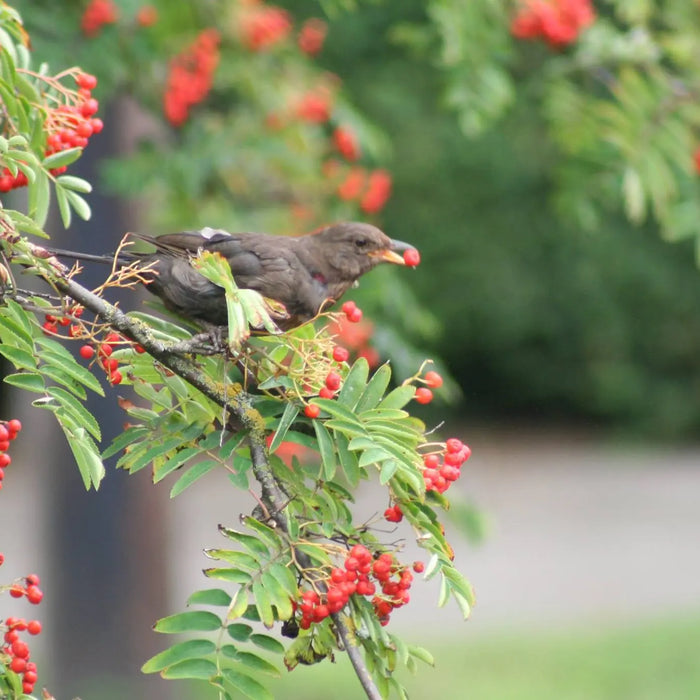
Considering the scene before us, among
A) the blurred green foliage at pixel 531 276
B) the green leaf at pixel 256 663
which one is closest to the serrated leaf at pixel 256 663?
the green leaf at pixel 256 663

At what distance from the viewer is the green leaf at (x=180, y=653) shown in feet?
5.77

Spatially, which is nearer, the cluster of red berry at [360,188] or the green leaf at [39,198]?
the green leaf at [39,198]

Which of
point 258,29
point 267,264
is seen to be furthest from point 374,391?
point 258,29

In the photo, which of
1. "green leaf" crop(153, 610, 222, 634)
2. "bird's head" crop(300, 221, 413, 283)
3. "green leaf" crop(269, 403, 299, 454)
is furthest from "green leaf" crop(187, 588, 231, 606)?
"bird's head" crop(300, 221, 413, 283)

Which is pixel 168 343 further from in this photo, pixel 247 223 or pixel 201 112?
pixel 201 112

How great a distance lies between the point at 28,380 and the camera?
184cm

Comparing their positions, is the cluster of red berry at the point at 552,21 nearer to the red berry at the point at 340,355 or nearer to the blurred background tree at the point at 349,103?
the blurred background tree at the point at 349,103

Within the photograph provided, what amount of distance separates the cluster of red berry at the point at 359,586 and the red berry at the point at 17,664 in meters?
0.42

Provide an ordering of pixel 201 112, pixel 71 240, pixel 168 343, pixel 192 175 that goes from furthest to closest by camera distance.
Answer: pixel 71 240
pixel 201 112
pixel 192 175
pixel 168 343

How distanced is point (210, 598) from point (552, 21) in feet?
11.4

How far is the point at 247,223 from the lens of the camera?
486cm

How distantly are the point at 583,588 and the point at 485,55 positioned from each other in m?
6.28

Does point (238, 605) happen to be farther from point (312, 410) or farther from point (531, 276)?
point (531, 276)

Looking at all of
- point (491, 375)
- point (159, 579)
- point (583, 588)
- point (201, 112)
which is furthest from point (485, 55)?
point (491, 375)
